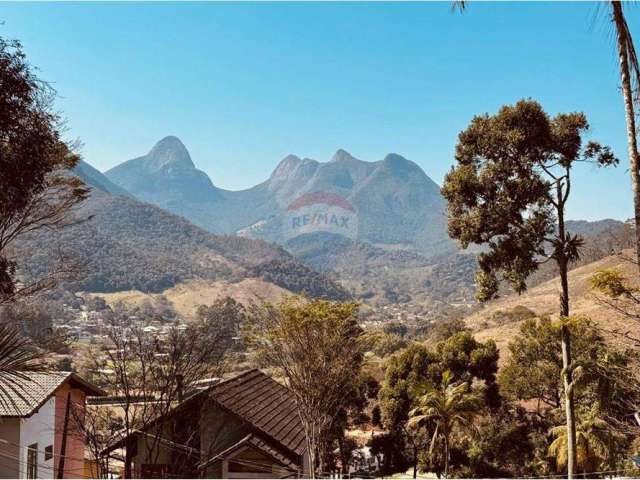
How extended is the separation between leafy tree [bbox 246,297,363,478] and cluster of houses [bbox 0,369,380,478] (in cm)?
65

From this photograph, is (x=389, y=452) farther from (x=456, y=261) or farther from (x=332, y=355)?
(x=456, y=261)

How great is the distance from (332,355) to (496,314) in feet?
111

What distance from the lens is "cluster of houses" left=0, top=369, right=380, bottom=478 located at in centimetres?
1009

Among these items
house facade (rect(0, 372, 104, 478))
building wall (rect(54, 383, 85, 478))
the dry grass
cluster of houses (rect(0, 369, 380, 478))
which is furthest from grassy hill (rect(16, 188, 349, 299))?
cluster of houses (rect(0, 369, 380, 478))

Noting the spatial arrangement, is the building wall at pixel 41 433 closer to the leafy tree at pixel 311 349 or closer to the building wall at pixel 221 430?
the building wall at pixel 221 430

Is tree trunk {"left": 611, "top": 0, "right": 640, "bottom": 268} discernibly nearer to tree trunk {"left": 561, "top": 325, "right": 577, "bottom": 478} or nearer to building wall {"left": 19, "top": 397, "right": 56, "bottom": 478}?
tree trunk {"left": 561, "top": 325, "right": 577, "bottom": 478}

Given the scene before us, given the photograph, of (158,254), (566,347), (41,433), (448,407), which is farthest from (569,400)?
(158,254)

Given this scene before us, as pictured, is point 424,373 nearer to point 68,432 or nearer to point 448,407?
point 448,407

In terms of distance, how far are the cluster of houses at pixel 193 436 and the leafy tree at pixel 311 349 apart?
65cm

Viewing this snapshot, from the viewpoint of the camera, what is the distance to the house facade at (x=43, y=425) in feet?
33.7

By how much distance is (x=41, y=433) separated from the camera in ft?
41.7

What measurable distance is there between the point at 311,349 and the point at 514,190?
644 cm

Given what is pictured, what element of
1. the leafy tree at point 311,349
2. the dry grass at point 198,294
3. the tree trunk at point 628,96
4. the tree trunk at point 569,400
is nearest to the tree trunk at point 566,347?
the tree trunk at point 569,400

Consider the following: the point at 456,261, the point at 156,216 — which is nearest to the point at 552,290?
the point at 156,216
